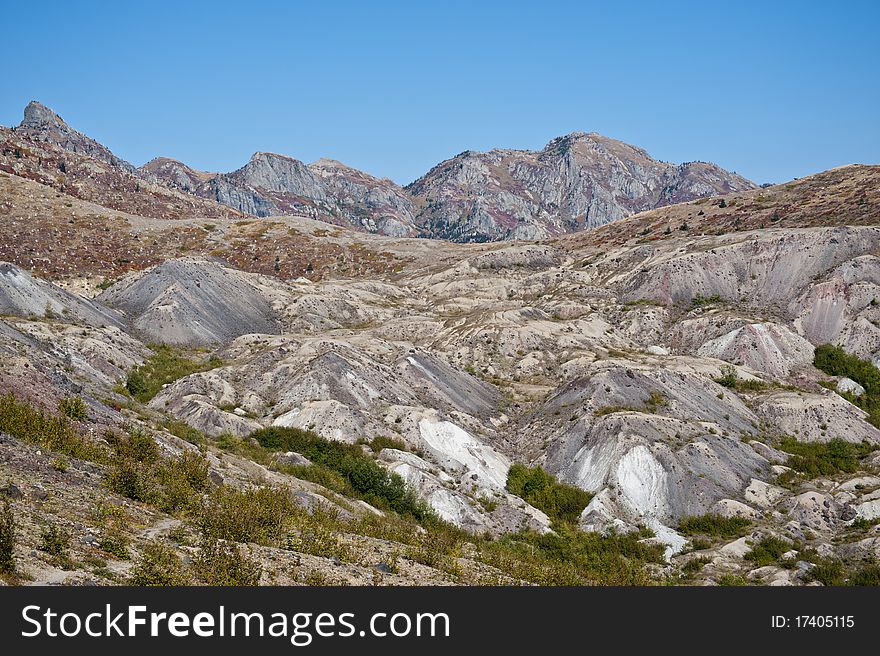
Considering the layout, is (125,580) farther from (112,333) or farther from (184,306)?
(184,306)

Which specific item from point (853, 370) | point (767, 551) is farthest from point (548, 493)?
point (853, 370)

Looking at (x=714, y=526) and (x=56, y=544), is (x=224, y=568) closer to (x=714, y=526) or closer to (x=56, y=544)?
(x=56, y=544)

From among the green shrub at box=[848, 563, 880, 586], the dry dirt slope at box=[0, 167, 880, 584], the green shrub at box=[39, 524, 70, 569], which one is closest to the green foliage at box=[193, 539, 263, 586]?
the dry dirt slope at box=[0, 167, 880, 584]

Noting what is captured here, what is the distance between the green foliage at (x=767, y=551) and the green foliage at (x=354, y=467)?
17.5 metres

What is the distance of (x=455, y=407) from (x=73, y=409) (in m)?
33.4

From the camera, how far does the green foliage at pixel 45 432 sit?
64.5 ft

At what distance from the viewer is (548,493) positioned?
43.0 m

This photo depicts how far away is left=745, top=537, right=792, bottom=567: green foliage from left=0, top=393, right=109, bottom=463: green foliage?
31.6 m

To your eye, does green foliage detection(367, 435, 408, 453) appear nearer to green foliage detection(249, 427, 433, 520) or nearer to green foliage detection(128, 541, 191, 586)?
green foliage detection(249, 427, 433, 520)

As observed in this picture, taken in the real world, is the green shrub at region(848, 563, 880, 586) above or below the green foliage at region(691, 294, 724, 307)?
below

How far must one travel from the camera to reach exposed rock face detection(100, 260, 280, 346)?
66812mm

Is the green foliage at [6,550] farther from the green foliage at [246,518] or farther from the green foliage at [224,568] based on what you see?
the green foliage at [246,518]

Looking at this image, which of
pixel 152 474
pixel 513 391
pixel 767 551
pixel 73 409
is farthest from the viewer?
pixel 513 391

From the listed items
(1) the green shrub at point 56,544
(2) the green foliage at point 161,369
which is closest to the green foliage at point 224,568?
(1) the green shrub at point 56,544
